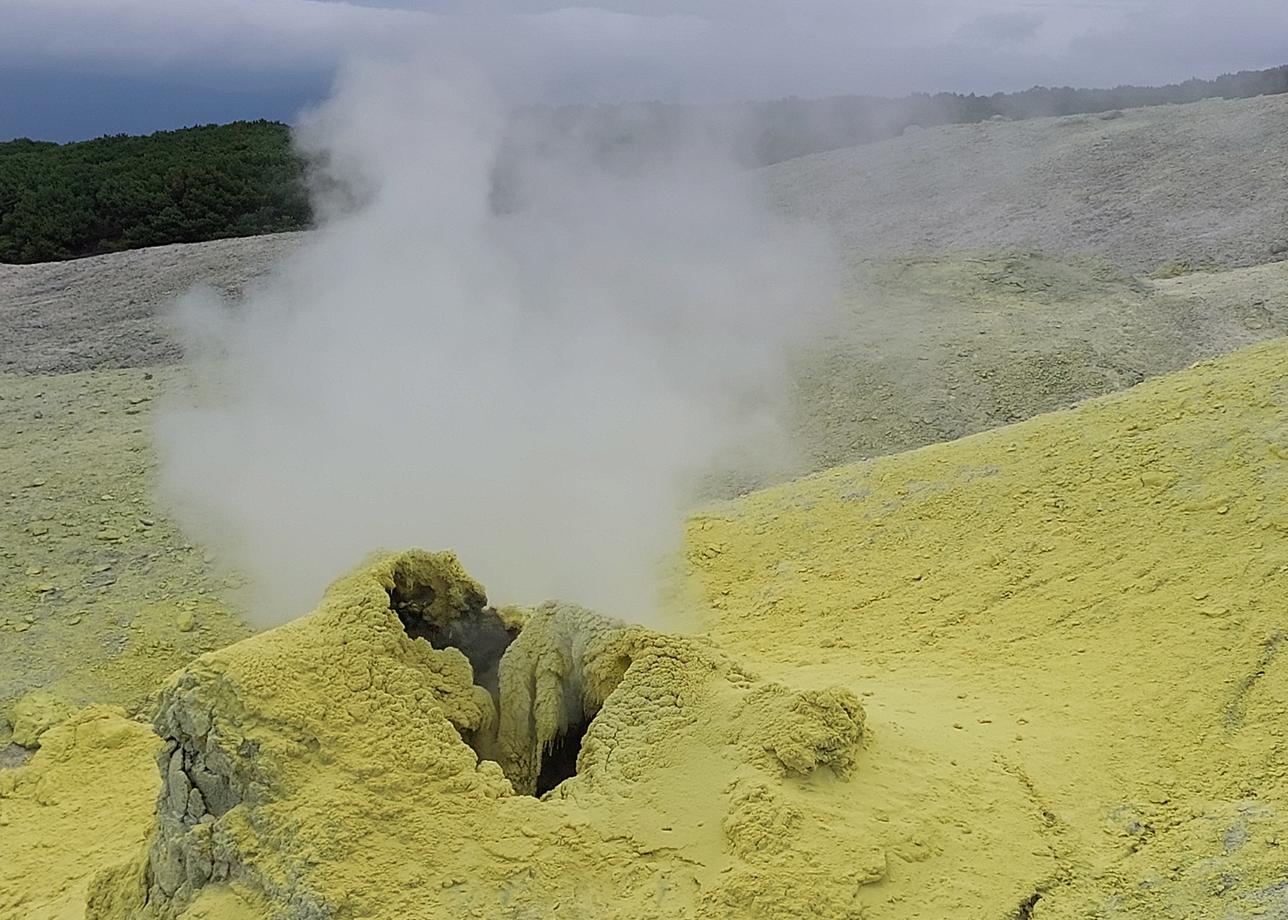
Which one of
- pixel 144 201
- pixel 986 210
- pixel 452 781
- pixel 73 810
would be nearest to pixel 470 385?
pixel 73 810

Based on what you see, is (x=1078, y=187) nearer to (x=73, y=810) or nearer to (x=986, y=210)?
(x=986, y=210)

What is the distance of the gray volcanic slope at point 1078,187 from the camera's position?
64.3ft

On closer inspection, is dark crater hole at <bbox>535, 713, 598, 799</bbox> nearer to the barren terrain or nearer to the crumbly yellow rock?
the barren terrain

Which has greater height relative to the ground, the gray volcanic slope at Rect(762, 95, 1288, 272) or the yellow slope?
the gray volcanic slope at Rect(762, 95, 1288, 272)

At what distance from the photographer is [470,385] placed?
10.5 m

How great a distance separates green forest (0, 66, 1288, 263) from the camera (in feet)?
77.4

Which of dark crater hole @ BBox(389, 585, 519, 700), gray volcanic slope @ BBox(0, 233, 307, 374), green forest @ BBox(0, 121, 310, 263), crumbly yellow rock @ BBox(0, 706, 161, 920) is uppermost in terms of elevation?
green forest @ BBox(0, 121, 310, 263)

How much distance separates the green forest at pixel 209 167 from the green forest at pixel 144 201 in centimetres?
2

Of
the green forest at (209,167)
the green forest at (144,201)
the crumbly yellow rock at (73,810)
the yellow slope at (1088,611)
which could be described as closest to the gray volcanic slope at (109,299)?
the green forest at (209,167)

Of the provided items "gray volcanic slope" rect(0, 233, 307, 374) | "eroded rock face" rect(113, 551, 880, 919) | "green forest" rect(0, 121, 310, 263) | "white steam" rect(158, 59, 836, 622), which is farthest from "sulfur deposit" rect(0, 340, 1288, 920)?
"green forest" rect(0, 121, 310, 263)

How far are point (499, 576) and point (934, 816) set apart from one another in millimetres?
4483

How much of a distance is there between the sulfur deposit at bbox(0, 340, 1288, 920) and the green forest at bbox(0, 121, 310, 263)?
2231cm

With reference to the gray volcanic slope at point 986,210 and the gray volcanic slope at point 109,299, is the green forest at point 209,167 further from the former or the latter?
the gray volcanic slope at point 109,299

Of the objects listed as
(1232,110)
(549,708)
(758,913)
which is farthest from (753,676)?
(1232,110)
